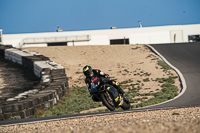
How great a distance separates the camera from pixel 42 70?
21.4 meters

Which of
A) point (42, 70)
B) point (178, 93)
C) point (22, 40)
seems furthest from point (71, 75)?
point (22, 40)

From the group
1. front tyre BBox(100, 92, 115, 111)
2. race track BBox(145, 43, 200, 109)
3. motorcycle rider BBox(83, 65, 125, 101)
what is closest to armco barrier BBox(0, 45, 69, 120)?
motorcycle rider BBox(83, 65, 125, 101)

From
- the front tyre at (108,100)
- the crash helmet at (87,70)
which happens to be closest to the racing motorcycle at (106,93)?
the front tyre at (108,100)

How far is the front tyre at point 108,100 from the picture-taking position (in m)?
11.1

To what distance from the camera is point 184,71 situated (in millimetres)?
24281

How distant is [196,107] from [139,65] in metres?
16.1

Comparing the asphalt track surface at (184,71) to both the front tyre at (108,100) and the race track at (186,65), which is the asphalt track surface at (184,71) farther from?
the front tyre at (108,100)

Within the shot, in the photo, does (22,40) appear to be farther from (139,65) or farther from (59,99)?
(59,99)

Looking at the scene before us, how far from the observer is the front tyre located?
11102mm

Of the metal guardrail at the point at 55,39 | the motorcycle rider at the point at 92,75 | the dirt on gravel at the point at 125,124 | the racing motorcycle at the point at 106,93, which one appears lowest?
the dirt on gravel at the point at 125,124

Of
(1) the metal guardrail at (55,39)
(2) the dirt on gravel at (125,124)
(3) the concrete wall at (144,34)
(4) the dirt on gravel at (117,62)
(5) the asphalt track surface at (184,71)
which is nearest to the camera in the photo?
(2) the dirt on gravel at (125,124)

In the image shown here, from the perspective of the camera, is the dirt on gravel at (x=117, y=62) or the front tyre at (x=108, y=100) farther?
the dirt on gravel at (x=117, y=62)

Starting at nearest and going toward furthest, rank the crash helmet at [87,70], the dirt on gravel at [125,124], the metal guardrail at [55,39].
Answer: the dirt on gravel at [125,124], the crash helmet at [87,70], the metal guardrail at [55,39]

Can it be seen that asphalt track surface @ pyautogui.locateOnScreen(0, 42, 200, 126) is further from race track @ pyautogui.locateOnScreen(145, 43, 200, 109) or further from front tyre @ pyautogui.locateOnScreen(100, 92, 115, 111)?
front tyre @ pyautogui.locateOnScreen(100, 92, 115, 111)
